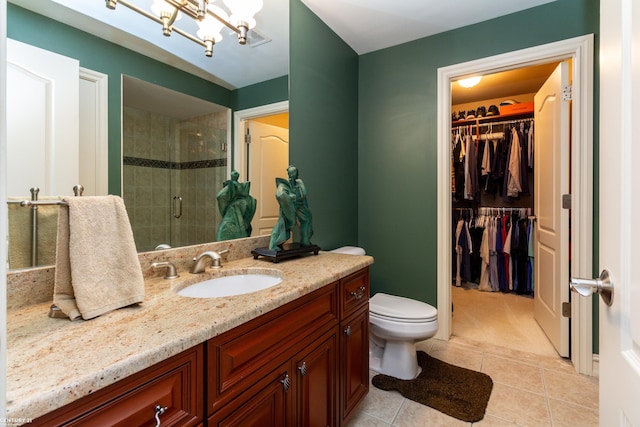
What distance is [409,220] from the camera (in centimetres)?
242

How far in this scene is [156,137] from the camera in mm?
1174

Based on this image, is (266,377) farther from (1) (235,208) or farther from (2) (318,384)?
(1) (235,208)

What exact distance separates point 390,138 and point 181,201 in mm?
1824

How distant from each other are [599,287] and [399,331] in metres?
1.26

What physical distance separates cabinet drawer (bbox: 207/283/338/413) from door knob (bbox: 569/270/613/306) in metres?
0.77

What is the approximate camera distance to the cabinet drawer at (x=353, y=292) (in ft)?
4.30

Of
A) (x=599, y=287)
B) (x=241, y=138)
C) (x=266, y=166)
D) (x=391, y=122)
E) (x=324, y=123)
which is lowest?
(x=599, y=287)

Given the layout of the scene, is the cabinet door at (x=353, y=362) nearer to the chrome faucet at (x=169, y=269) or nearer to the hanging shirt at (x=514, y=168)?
the chrome faucet at (x=169, y=269)

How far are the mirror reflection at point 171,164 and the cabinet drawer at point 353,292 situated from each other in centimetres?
69

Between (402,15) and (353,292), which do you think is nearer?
(353,292)

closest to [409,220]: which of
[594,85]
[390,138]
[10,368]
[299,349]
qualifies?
[390,138]

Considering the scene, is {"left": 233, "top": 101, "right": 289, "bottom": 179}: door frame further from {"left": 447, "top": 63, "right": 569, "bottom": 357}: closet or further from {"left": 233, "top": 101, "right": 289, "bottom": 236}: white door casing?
{"left": 447, "top": 63, "right": 569, "bottom": 357}: closet

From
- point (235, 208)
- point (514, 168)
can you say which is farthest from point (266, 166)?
point (514, 168)

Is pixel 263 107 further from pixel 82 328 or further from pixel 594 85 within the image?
pixel 594 85
